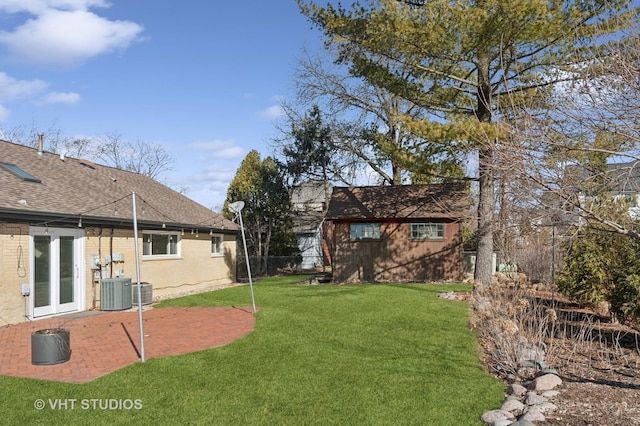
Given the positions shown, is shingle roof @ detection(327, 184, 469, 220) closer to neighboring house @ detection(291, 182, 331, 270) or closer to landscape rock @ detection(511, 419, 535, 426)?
neighboring house @ detection(291, 182, 331, 270)

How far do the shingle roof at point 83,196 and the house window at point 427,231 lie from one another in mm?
7655

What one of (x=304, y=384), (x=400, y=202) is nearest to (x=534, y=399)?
(x=304, y=384)

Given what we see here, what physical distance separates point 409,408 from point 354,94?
22995 millimetres

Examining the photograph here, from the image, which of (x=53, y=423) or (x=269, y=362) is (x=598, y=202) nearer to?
(x=269, y=362)

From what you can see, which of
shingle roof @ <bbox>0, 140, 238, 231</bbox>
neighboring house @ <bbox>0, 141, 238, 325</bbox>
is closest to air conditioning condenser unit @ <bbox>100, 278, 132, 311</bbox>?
neighboring house @ <bbox>0, 141, 238, 325</bbox>

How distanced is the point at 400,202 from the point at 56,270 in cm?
1305

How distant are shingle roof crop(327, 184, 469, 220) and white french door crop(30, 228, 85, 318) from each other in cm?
1010

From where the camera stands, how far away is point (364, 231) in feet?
67.5

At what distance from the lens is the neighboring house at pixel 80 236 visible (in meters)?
11.0

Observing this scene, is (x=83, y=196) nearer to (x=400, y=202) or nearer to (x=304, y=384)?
(x=304, y=384)

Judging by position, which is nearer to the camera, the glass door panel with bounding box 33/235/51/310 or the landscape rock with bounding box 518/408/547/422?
the landscape rock with bounding box 518/408/547/422

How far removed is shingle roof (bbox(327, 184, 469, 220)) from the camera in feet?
65.6

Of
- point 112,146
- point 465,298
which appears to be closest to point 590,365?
point 465,298

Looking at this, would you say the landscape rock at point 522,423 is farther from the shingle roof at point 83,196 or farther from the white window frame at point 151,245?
the white window frame at point 151,245
